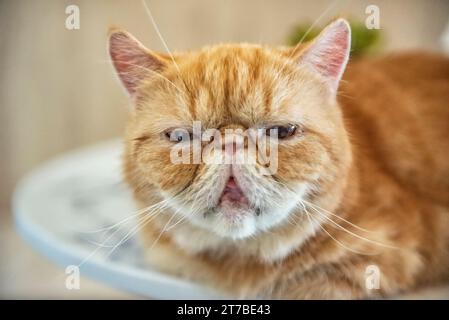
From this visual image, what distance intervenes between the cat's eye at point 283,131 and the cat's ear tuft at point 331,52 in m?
0.10

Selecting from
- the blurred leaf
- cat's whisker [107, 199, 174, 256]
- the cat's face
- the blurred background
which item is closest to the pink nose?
Result: the cat's face

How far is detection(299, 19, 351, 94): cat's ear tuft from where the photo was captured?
0.71 meters

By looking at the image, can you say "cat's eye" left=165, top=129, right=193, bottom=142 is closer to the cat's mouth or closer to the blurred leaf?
the cat's mouth

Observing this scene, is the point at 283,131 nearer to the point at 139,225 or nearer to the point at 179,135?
the point at 179,135

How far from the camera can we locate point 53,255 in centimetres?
90

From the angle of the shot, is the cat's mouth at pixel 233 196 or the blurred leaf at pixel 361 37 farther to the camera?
the blurred leaf at pixel 361 37

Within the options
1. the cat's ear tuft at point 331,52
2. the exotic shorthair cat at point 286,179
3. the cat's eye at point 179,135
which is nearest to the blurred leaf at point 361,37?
the exotic shorthair cat at point 286,179

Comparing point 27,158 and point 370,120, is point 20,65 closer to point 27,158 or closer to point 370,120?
point 27,158

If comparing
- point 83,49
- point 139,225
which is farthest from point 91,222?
point 83,49

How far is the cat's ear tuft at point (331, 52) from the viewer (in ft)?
2.34

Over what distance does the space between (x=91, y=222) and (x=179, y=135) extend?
16.1 inches

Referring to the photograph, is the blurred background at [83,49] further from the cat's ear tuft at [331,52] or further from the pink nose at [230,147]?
the pink nose at [230,147]

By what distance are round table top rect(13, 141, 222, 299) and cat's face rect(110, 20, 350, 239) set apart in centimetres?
13
